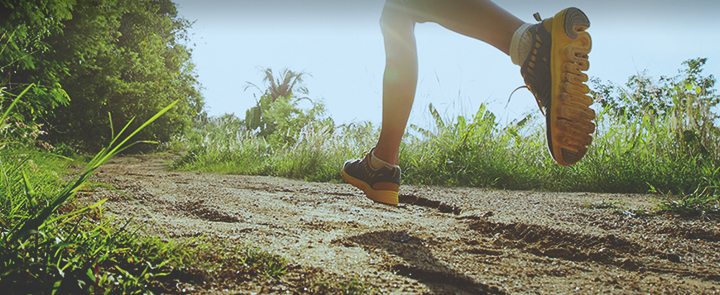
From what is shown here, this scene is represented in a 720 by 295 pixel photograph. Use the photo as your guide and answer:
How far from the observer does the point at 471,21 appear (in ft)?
4.95

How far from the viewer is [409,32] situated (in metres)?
1.59

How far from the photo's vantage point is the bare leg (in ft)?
4.96

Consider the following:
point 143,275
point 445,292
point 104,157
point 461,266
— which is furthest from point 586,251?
point 104,157

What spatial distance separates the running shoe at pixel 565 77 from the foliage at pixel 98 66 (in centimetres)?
523

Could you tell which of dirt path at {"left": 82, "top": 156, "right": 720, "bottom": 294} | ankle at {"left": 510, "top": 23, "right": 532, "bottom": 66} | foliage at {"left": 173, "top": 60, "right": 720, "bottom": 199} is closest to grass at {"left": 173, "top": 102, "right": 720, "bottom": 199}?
foliage at {"left": 173, "top": 60, "right": 720, "bottom": 199}

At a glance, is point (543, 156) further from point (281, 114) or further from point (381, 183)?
point (281, 114)

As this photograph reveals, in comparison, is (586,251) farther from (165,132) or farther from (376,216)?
(165,132)

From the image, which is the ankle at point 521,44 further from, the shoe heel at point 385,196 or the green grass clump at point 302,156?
the green grass clump at point 302,156

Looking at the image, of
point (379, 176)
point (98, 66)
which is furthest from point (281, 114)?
point (379, 176)

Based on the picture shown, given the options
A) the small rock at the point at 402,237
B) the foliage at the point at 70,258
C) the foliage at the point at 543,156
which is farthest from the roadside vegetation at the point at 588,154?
the foliage at the point at 70,258

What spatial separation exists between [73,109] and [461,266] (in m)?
11.2

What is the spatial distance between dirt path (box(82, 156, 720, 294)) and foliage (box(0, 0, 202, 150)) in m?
4.41

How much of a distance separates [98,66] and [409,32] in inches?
415

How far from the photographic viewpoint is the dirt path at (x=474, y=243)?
917 mm
